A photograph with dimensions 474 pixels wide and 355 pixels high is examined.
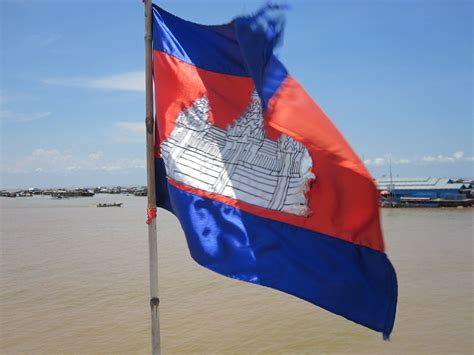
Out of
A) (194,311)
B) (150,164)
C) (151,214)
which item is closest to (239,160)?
(150,164)

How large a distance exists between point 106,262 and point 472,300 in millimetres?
11206

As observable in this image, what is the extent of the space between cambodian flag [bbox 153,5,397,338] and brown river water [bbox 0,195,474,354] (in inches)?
208

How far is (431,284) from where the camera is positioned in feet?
40.2

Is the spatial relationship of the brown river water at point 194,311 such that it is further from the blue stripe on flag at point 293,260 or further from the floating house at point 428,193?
the floating house at point 428,193

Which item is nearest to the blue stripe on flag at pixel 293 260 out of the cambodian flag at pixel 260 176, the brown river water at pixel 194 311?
the cambodian flag at pixel 260 176

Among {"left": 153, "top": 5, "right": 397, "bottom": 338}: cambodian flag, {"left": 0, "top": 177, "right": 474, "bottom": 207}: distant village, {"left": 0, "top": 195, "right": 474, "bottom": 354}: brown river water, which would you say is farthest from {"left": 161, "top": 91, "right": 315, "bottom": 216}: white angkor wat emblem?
{"left": 0, "top": 177, "right": 474, "bottom": 207}: distant village

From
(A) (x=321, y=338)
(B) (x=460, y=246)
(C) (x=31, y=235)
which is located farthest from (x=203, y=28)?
(C) (x=31, y=235)

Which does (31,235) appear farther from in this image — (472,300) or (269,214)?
(269,214)

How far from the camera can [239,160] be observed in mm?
2947

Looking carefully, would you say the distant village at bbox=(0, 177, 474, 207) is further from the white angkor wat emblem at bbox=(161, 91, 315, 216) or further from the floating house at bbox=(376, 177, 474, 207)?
the white angkor wat emblem at bbox=(161, 91, 315, 216)

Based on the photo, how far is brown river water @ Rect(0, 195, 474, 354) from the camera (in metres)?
7.93

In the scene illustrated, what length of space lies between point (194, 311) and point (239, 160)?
24.4 ft

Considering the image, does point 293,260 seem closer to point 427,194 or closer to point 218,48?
point 218,48

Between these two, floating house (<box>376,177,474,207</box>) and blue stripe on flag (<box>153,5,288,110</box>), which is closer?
blue stripe on flag (<box>153,5,288,110</box>)
